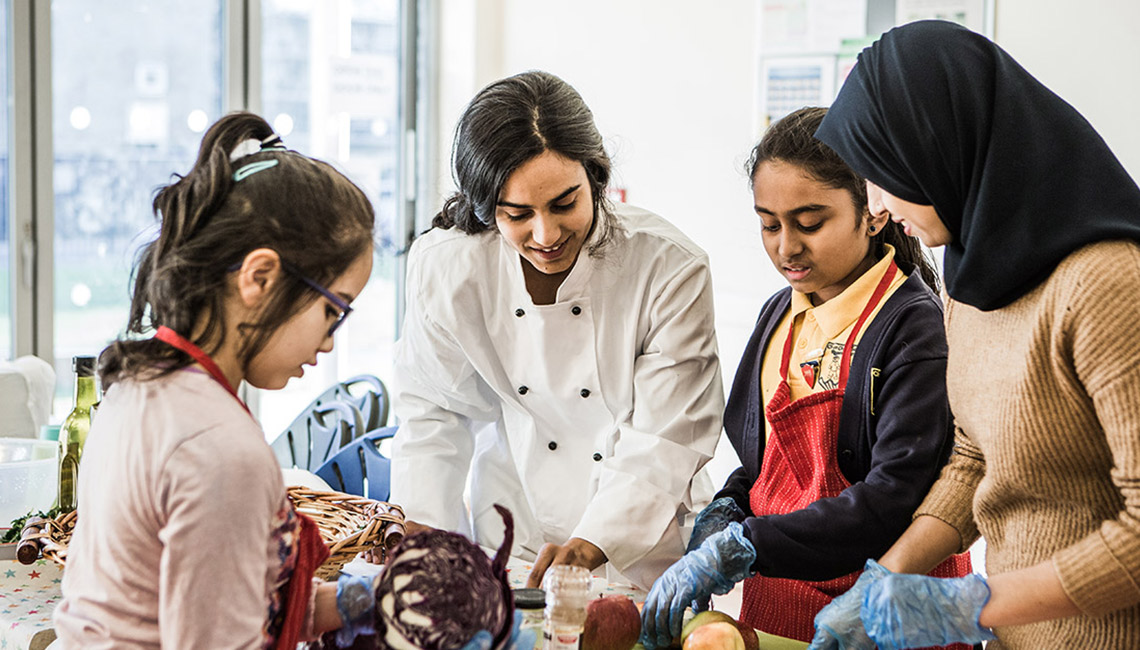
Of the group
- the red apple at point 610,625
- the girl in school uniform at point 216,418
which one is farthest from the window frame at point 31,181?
the girl in school uniform at point 216,418

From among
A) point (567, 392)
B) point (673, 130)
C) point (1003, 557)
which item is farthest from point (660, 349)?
point (673, 130)

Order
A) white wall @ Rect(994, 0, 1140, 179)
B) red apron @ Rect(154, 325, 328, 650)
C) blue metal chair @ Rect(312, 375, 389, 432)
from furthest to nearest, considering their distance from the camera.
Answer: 1. white wall @ Rect(994, 0, 1140, 179)
2. blue metal chair @ Rect(312, 375, 389, 432)
3. red apron @ Rect(154, 325, 328, 650)

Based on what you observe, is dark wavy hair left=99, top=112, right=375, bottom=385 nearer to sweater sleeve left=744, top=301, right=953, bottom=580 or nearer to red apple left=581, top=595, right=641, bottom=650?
red apple left=581, top=595, right=641, bottom=650

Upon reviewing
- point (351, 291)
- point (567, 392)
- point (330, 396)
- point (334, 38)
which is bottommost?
point (330, 396)

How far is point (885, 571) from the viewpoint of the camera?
1230mm

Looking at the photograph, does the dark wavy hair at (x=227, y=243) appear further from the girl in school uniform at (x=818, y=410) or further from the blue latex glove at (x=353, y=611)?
the girl in school uniform at (x=818, y=410)

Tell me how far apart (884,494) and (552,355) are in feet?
2.08

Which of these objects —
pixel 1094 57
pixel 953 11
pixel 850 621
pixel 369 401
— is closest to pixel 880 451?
pixel 850 621

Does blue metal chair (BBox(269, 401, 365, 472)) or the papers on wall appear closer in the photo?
blue metal chair (BBox(269, 401, 365, 472))

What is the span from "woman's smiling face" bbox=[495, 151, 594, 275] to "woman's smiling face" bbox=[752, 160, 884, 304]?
0.29 meters

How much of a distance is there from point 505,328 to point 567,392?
0.16 metres

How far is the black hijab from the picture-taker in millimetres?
1101

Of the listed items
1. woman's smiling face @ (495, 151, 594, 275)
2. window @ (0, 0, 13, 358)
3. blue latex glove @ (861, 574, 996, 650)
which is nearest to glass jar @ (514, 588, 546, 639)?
blue latex glove @ (861, 574, 996, 650)

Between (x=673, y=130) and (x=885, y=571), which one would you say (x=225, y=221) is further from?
(x=673, y=130)
